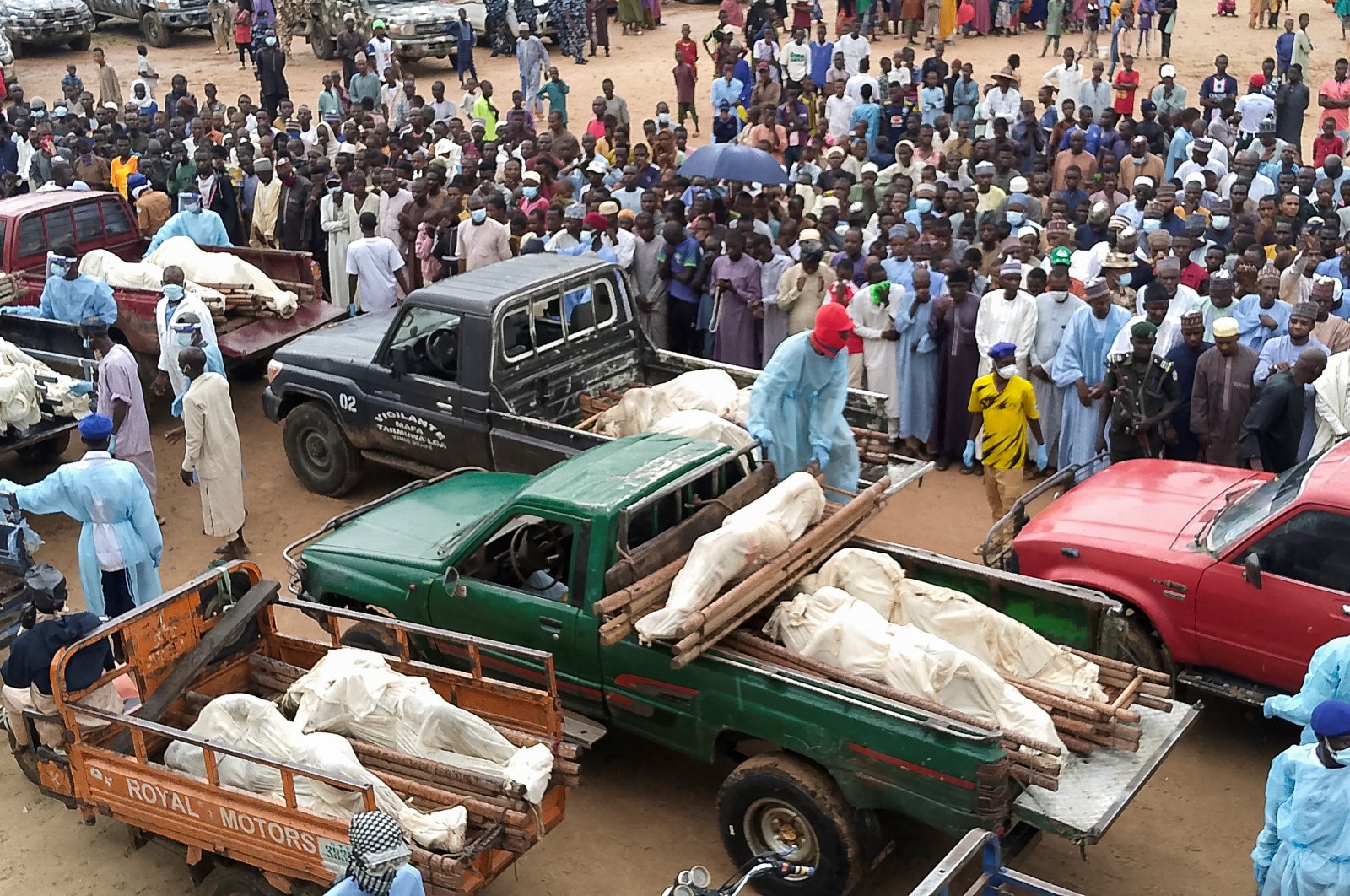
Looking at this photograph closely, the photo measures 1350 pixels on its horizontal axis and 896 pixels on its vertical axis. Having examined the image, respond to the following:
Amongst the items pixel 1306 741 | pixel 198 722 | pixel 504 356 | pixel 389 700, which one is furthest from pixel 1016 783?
pixel 504 356

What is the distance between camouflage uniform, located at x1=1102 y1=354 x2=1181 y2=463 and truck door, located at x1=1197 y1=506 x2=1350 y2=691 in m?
2.41

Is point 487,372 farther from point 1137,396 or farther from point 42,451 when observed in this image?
point 42,451

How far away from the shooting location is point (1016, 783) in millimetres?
6113

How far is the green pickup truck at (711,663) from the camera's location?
6.18m

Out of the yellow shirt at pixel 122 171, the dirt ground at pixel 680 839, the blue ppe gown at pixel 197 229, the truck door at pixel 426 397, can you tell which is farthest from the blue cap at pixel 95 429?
the yellow shirt at pixel 122 171

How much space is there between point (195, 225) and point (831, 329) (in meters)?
8.15

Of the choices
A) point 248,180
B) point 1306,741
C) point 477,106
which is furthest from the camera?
point 477,106

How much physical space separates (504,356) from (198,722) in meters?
3.81

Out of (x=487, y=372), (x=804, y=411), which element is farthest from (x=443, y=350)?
(x=804, y=411)

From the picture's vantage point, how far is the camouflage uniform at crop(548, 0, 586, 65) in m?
27.0

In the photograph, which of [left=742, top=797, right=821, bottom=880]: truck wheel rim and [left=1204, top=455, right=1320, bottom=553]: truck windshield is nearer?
[left=742, top=797, right=821, bottom=880]: truck wheel rim

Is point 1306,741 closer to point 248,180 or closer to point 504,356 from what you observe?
point 504,356

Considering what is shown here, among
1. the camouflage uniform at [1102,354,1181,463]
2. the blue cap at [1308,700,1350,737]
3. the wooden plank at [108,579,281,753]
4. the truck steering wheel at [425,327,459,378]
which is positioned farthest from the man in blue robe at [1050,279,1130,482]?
the wooden plank at [108,579,281,753]

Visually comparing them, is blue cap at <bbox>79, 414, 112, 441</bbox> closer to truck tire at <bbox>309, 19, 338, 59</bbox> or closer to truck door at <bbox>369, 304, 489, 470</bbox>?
truck door at <bbox>369, 304, 489, 470</bbox>
